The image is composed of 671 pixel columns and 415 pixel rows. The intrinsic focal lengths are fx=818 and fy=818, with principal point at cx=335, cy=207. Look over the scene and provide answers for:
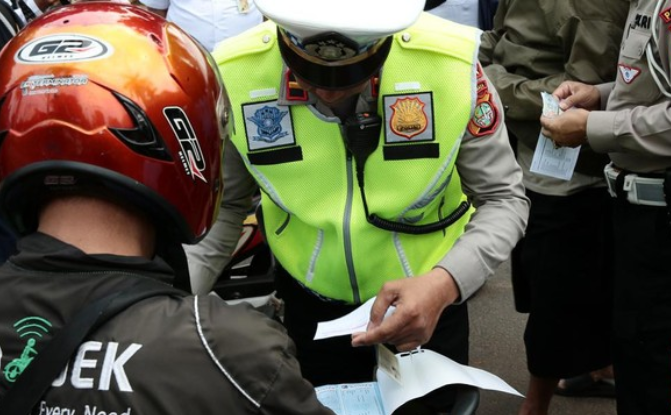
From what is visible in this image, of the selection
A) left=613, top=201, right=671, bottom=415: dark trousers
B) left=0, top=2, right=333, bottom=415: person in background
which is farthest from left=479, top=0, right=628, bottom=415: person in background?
left=0, top=2, right=333, bottom=415: person in background

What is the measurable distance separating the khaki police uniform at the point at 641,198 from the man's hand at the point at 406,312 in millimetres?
968

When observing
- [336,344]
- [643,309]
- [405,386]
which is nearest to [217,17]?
[336,344]

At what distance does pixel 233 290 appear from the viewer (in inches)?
135

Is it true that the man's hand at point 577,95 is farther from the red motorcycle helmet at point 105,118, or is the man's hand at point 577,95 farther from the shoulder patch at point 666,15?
the red motorcycle helmet at point 105,118

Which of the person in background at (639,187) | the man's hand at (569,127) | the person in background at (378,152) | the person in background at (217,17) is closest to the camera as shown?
the person in background at (378,152)

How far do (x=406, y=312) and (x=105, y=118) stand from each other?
0.76 m

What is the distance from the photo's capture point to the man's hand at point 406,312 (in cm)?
169

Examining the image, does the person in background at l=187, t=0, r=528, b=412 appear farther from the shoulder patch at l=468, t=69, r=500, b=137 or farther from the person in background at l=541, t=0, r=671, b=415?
the person in background at l=541, t=0, r=671, b=415

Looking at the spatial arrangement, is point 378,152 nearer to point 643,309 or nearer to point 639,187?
point 639,187

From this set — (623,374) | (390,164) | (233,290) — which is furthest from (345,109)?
(233,290)

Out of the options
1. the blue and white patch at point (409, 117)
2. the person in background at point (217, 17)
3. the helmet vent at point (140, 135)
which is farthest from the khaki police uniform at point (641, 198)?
the person in background at point (217, 17)

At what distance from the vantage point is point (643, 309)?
2518 millimetres

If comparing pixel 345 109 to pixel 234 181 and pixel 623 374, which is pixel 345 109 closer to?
pixel 234 181

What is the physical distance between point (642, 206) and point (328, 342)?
106 centimetres
